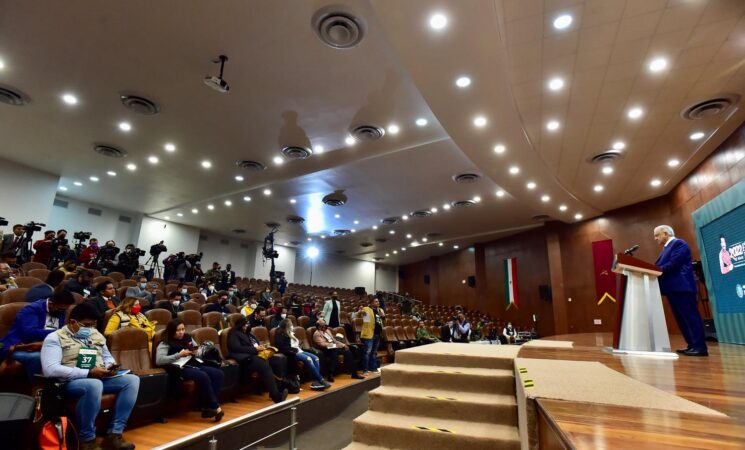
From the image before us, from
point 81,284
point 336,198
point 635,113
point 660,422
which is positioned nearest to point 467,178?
point 336,198

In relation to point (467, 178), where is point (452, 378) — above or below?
below

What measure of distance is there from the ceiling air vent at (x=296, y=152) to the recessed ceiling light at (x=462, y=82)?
12.0 ft

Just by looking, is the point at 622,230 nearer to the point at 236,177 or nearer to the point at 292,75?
the point at 292,75

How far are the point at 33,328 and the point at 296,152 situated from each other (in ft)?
18.0

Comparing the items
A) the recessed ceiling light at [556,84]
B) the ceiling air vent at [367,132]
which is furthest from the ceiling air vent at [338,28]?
the recessed ceiling light at [556,84]

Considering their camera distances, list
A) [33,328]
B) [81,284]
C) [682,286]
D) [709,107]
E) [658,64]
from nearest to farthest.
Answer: [33,328]
[682,286]
[81,284]
[658,64]
[709,107]

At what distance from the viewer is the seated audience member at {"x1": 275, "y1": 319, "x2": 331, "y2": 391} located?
4793 millimetres

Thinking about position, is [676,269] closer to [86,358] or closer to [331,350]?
[331,350]

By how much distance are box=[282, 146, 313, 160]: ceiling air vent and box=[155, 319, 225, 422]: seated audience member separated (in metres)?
4.67

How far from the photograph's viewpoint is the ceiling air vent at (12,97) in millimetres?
5910

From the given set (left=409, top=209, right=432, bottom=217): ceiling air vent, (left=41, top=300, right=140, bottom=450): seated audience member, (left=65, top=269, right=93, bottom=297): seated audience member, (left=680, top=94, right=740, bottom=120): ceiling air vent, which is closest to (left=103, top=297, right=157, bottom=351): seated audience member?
(left=41, top=300, right=140, bottom=450): seated audience member

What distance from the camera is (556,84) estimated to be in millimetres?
5109

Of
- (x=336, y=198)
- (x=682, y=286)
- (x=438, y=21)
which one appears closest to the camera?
(x=682, y=286)

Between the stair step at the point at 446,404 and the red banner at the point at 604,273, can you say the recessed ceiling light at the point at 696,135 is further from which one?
the stair step at the point at 446,404
